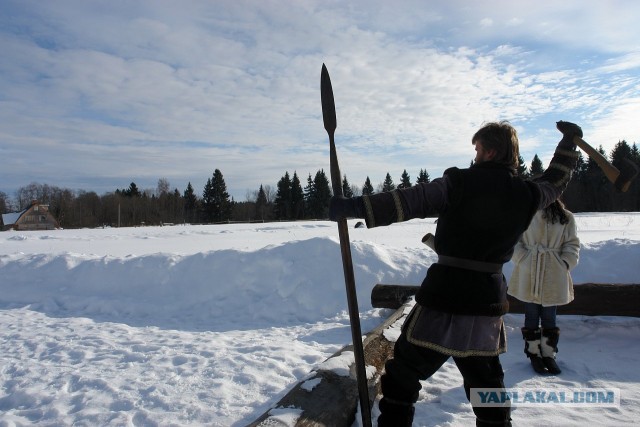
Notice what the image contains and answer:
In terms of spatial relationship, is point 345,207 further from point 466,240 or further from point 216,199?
point 216,199

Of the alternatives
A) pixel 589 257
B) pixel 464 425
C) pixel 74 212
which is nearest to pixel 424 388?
pixel 464 425

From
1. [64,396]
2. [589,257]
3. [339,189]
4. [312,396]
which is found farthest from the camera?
[589,257]

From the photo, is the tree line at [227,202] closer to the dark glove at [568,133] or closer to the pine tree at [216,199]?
the pine tree at [216,199]

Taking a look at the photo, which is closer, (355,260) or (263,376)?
(263,376)

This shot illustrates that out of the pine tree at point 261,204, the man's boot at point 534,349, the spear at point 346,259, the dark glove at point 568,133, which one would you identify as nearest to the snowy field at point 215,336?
the man's boot at point 534,349

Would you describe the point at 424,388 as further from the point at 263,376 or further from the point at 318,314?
the point at 318,314

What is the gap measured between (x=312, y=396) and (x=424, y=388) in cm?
126

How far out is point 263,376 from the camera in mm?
3711

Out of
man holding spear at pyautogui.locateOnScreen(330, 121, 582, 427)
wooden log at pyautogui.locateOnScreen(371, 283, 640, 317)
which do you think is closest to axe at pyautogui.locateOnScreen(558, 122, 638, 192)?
man holding spear at pyautogui.locateOnScreen(330, 121, 582, 427)

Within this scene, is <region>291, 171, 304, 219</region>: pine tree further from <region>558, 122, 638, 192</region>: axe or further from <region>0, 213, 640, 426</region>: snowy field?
<region>558, 122, 638, 192</region>: axe

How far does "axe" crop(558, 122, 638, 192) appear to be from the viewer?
2455mm

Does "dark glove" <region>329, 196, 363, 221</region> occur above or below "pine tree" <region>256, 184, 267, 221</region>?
below

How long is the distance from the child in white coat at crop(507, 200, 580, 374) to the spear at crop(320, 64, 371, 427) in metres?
2.16

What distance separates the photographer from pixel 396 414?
2076 mm
